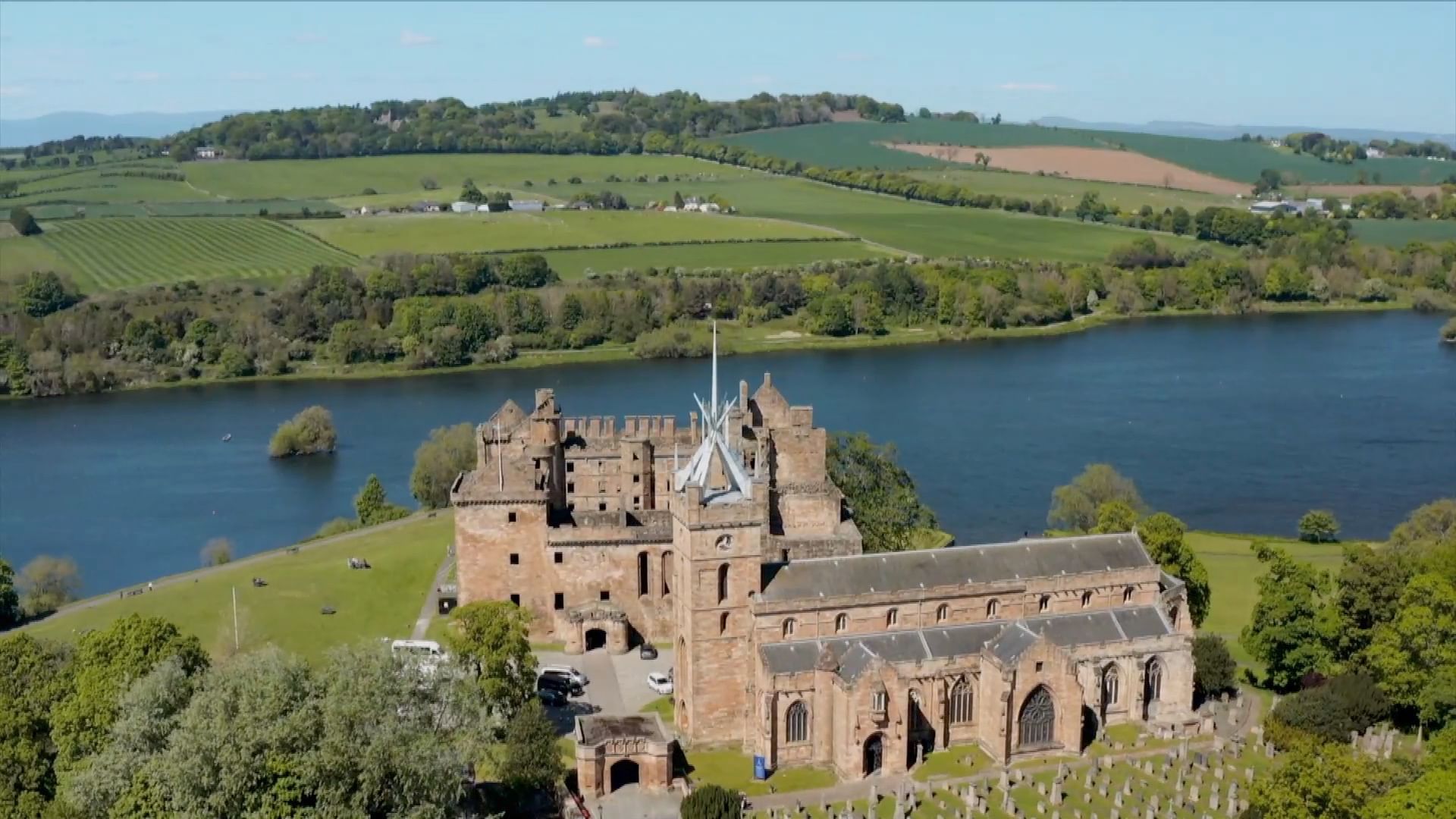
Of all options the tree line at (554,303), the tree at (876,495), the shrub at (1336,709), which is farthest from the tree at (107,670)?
the tree line at (554,303)

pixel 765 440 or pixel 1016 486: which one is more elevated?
pixel 765 440

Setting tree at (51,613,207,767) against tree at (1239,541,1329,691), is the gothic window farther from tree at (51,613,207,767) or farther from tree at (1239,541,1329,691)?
tree at (51,613,207,767)

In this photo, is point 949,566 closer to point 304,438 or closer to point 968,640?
point 968,640

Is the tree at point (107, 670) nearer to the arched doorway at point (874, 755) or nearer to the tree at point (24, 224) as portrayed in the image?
the arched doorway at point (874, 755)

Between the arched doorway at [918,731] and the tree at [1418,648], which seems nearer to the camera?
the arched doorway at [918,731]

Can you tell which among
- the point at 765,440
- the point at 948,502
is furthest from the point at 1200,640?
the point at 948,502

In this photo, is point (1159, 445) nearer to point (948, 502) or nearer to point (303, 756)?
point (948, 502)
